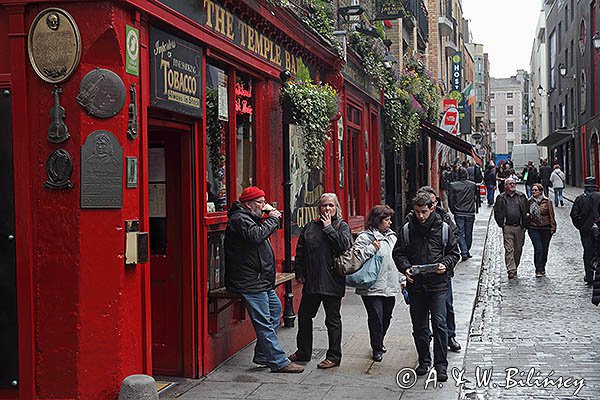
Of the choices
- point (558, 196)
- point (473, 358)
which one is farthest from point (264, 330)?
point (558, 196)

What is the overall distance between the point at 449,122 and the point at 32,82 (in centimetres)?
2348

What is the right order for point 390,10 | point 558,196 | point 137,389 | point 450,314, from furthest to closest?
point 558,196, point 390,10, point 450,314, point 137,389

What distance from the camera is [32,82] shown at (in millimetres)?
6324

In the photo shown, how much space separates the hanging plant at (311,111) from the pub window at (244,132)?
33.5 inches

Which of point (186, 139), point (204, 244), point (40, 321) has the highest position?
point (186, 139)

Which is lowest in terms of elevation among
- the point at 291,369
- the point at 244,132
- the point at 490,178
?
the point at 291,369

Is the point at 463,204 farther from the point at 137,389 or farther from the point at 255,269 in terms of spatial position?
the point at 137,389

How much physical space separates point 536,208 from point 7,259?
10782 mm

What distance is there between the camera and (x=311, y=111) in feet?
35.3

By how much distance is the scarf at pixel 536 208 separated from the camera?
1488 cm

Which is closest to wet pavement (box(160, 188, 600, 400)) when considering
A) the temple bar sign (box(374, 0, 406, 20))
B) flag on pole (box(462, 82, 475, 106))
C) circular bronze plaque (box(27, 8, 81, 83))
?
circular bronze plaque (box(27, 8, 81, 83))

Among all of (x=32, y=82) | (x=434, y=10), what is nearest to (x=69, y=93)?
(x=32, y=82)

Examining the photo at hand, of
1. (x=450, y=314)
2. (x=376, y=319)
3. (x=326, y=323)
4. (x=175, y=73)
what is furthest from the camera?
(x=450, y=314)

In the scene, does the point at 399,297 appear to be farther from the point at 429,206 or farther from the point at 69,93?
the point at 69,93
